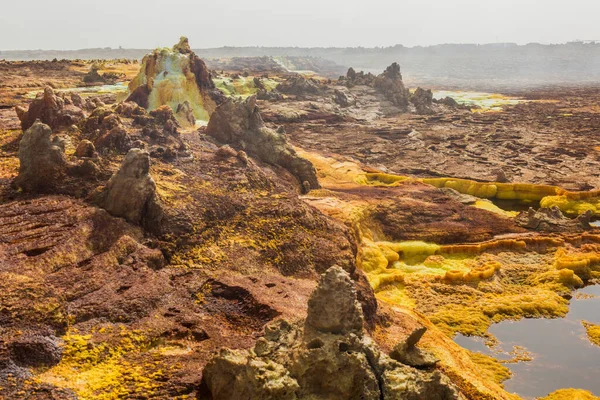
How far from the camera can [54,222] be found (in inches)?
476

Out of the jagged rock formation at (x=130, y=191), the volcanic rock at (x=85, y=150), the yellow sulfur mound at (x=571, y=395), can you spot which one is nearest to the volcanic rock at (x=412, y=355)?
the yellow sulfur mound at (x=571, y=395)

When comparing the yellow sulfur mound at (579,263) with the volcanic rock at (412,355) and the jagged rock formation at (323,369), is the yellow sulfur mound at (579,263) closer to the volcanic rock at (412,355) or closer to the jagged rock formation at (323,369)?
the volcanic rock at (412,355)

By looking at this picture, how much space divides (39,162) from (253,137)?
1257 cm

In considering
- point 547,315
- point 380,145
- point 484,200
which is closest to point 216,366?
point 547,315

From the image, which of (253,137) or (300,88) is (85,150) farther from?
(300,88)

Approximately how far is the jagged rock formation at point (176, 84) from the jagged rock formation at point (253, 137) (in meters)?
5.71

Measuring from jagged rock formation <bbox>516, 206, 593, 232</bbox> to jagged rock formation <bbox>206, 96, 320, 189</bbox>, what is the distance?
11.6 m

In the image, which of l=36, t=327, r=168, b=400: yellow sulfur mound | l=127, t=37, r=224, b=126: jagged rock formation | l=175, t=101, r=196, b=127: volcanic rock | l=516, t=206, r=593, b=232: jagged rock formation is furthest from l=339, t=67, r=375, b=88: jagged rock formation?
l=36, t=327, r=168, b=400: yellow sulfur mound

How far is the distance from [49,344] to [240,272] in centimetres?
550

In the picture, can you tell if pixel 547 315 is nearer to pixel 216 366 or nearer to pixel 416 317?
pixel 416 317

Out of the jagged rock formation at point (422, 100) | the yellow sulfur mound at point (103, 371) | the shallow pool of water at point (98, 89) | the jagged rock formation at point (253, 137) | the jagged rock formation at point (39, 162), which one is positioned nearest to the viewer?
the yellow sulfur mound at point (103, 371)

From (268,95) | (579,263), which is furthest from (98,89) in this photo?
(579,263)

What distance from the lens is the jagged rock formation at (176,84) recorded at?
30.9 meters

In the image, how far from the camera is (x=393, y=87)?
71.9 metres
